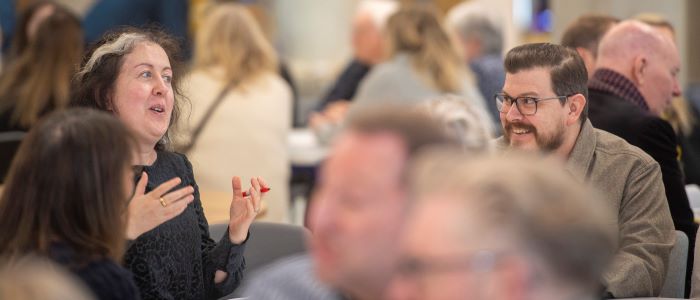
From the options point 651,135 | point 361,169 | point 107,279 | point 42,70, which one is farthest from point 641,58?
point 42,70

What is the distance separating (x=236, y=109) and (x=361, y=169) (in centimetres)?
390

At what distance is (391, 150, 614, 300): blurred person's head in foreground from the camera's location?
1.44 metres

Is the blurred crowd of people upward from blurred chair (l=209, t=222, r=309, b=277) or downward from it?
upward

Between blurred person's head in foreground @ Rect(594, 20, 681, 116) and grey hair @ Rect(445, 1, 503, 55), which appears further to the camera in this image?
grey hair @ Rect(445, 1, 503, 55)

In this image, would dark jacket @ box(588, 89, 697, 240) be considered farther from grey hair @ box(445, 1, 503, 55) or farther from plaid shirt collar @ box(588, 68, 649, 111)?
grey hair @ box(445, 1, 503, 55)

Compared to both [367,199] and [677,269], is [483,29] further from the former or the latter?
[367,199]

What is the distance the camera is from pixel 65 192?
2.15 metres

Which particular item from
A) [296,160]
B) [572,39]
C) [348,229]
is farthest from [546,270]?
[296,160]

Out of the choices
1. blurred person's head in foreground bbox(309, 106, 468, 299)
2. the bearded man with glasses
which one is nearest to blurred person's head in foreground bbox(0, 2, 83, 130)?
the bearded man with glasses

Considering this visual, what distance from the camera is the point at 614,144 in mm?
3238

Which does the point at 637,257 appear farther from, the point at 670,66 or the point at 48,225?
the point at 48,225

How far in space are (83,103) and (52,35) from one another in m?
2.93

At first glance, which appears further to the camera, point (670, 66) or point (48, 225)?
point (670, 66)

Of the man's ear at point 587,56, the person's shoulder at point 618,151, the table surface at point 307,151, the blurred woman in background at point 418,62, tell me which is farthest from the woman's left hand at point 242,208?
the table surface at point 307,151
